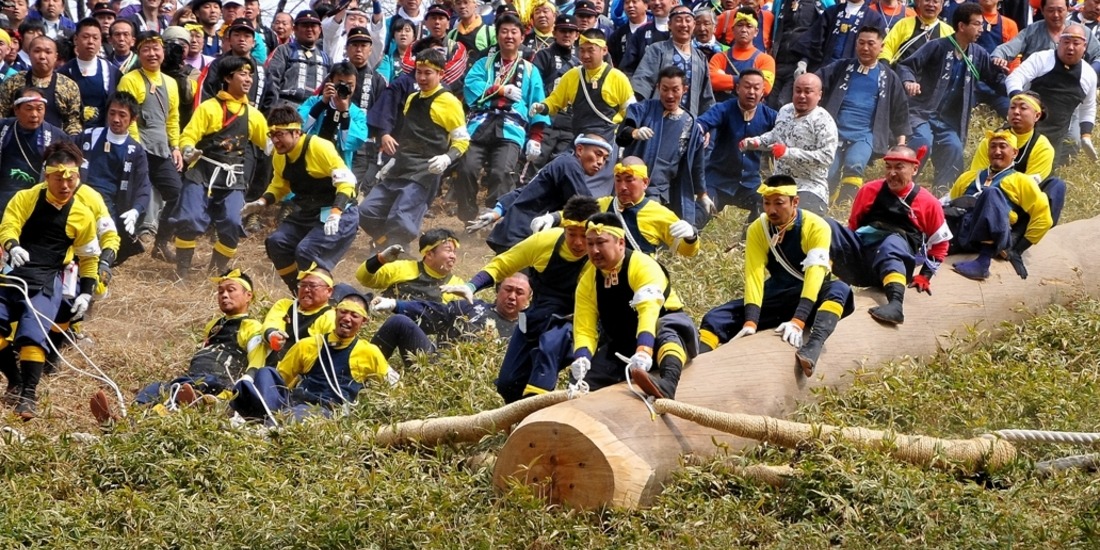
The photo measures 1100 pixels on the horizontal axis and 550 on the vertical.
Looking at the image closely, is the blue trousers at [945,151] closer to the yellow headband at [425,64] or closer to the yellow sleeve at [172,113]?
the yellow headband at [425,64]

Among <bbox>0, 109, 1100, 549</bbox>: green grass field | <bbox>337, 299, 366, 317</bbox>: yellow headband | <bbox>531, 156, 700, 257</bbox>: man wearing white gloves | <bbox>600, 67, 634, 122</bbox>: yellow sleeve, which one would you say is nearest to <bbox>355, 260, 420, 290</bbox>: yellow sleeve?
<bbox>0, 109, 1100, 549</bbox>: green grass field

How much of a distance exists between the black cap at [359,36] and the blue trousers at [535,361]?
5757 mm

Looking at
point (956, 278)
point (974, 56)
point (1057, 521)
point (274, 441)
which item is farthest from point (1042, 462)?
point (974, 56)

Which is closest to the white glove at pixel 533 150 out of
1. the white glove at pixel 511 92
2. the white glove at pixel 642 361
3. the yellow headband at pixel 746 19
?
the white glove at pixel 511 92

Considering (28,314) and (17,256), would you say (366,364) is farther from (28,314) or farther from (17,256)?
(17,256)

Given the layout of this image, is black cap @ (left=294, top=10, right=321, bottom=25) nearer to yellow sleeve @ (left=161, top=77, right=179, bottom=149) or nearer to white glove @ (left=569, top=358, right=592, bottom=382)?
yellow sleeve @ (left=161, top=77, right=179, bottom=149)

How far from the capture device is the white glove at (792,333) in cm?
986

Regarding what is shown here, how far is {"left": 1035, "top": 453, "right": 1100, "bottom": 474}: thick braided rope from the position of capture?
29.0 feet

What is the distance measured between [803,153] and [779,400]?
424 centimetres

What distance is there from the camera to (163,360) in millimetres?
12953

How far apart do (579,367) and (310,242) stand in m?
4.82

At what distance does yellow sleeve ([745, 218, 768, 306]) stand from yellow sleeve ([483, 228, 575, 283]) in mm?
1199

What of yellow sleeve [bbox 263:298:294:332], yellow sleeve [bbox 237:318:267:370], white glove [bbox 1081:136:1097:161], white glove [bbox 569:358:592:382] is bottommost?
white glove [bbox 1081:136:1097:161]

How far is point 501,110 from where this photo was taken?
15.1m
